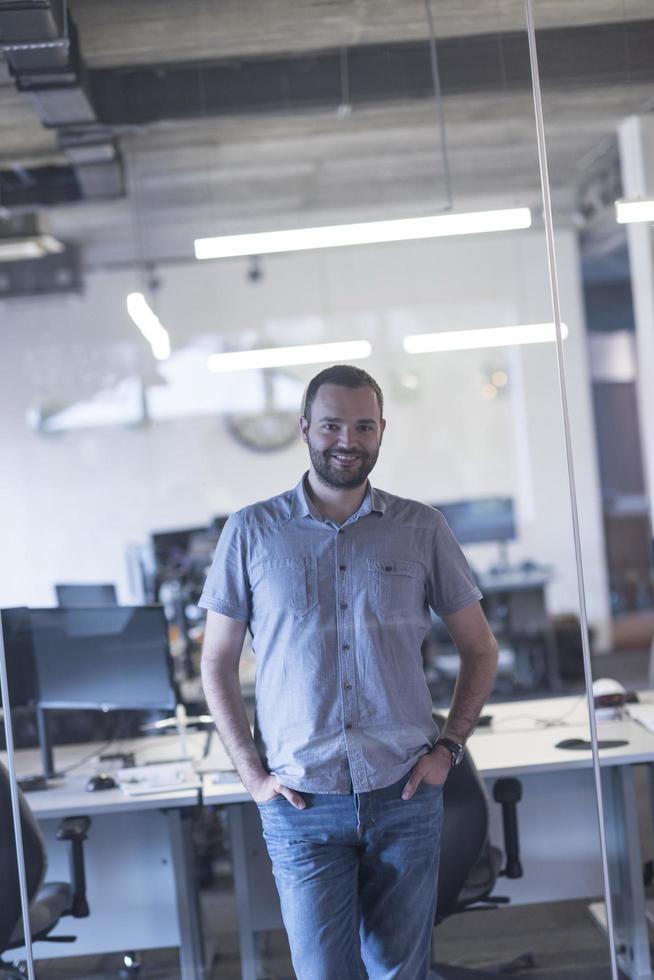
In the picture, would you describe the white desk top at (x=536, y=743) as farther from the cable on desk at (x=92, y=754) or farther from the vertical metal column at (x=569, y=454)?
the vertical metal column at (x=569, y=454)

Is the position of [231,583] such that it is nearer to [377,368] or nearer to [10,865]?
[10,865]

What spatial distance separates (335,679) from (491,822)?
178 centimetres

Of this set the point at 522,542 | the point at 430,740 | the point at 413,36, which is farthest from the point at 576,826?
the point at 522,542

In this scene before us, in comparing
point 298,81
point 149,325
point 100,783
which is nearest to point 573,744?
Result: point 100,783

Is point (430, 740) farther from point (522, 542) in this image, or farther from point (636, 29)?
point (522, 542)

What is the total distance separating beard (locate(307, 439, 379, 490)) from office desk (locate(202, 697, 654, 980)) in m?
1.31

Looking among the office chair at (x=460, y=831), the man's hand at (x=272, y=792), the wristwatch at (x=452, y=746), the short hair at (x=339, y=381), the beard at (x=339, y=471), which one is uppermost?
the short hair at (x=339, y=381)

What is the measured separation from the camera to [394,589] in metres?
2.44

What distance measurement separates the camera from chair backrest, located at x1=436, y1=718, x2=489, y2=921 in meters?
3.10

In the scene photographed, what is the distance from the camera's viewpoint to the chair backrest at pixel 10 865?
3.05 m

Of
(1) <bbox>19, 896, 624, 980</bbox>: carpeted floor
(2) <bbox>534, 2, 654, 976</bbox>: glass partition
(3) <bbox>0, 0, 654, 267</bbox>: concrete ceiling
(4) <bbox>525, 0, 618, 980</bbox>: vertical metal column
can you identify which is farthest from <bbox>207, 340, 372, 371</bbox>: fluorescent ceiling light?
(1) <bbox>19, 896, 624, 980</bbox>: carpeted floor

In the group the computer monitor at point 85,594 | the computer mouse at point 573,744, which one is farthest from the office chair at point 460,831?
the computer monitor at point 85,594

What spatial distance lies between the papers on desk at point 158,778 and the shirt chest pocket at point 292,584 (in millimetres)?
1302

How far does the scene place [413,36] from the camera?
4453mm
